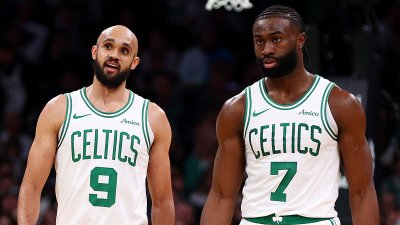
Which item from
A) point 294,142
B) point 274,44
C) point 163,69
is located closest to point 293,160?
point 294,142

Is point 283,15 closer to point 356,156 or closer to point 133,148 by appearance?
point 356,156

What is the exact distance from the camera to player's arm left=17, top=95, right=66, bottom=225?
603cm

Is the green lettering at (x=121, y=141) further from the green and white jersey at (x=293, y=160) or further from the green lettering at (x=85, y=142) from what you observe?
the green and white jersey at (x=293, y=160)

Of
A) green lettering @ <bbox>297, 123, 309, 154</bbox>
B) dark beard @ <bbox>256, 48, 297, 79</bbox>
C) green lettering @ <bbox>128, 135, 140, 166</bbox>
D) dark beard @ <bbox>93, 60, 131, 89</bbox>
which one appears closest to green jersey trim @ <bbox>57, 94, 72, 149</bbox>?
dark beard @ <bbox>93, 60, 131, 89</bbox>

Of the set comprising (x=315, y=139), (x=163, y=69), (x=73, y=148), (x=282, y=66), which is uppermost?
(x=163, y=69)

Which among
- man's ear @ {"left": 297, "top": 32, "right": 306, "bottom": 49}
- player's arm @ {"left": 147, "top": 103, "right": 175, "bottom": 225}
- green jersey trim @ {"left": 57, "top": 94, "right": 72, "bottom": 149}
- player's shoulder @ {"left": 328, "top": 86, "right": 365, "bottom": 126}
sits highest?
man's ear @ {"left": 297, "top": 32, "right": 306, "bottom": 49}

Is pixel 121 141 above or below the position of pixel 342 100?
below

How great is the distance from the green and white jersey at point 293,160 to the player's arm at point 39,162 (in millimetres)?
1109

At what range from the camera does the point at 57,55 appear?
11242 millimetres

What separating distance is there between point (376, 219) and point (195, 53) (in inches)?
221

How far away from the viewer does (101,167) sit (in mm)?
6070

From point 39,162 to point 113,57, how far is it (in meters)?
0.73

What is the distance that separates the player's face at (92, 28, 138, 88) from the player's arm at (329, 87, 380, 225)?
3.99 feet

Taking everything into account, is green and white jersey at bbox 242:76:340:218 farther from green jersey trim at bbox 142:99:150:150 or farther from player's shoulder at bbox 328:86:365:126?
green jersey trim at bbox 142:99:150:150
